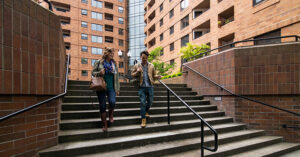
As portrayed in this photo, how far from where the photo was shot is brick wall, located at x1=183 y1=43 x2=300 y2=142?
4883 millimetres

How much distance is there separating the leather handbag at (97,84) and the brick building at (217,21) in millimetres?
8955

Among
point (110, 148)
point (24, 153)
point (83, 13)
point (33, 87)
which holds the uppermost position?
point (83, 13)

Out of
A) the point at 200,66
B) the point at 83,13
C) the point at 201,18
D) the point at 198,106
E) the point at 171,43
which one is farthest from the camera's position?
the point at 83,13

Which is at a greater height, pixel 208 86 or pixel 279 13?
pixel 279 13

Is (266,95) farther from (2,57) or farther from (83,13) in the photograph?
(83,13)

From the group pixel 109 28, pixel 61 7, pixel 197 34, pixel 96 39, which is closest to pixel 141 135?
pixel 197 34

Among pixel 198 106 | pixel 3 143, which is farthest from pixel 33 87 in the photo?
pixel 198 106

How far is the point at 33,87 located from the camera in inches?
103

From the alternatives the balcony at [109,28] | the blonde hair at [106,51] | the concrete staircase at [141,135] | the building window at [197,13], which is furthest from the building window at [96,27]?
the blonde hair at [106,51]

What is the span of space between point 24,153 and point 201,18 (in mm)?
17874

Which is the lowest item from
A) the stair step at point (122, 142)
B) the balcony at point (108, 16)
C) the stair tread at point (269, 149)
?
the stair tread at point (269, 149)

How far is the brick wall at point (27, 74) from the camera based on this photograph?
2291 millimetres

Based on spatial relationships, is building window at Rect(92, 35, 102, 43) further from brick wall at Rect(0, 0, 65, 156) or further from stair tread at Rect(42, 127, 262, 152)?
stair tread at Rect(42, 127, 262, 152)

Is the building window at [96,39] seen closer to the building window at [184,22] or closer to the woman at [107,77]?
the building window at [184,22]
